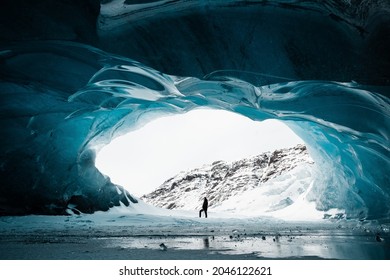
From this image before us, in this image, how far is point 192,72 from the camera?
686cm

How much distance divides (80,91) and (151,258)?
5.23 m

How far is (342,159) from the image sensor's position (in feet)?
39.9

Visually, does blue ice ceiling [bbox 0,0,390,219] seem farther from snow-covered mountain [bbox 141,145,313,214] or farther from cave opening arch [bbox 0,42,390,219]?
snow-covered mountain [bbox 141,145,313,214]

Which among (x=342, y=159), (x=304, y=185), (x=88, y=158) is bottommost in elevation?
(x=342, y=159)

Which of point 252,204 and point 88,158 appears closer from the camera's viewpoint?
point 88,158

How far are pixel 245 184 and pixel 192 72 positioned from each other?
31.7m

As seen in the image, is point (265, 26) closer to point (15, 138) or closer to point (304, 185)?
point (15, 138)

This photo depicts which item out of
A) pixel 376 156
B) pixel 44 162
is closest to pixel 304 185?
pixel 376 156

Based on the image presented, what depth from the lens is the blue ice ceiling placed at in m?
6.11

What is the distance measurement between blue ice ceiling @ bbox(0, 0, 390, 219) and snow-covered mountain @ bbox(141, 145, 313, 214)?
11506 millimetres

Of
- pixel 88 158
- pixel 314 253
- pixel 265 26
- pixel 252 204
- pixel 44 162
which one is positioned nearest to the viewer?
→ pixel 314 253

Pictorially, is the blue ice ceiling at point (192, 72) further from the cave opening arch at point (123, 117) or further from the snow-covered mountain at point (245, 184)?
the snow-covered mountain at point (245, 184)

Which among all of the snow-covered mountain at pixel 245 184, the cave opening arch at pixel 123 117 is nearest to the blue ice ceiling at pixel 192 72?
the cave opening arch at pixel 123 117

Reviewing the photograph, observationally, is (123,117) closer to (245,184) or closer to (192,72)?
(192,72)
